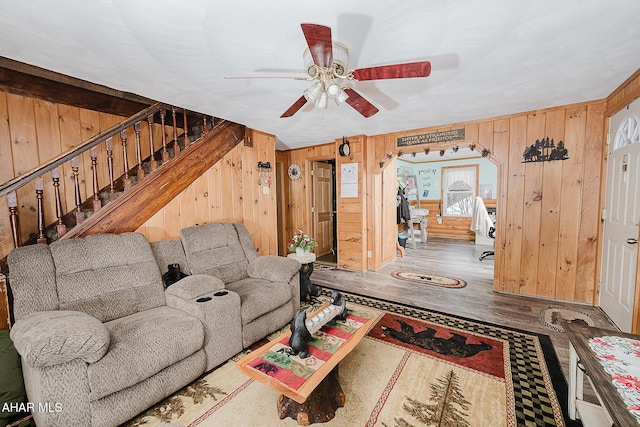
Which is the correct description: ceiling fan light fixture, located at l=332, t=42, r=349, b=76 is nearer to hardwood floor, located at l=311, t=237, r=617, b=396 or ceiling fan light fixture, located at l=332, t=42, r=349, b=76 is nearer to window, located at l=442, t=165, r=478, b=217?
hardwood floor, located at l=311, t=237, r=617, b=396

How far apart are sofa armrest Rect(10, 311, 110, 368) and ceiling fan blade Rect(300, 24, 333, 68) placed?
1.84m

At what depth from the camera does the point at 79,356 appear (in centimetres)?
127

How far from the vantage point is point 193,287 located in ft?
6.56

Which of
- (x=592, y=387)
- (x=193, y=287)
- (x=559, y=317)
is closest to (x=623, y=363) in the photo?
(x=592, y=387)

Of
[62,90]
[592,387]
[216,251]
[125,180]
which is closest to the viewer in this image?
[592,387]

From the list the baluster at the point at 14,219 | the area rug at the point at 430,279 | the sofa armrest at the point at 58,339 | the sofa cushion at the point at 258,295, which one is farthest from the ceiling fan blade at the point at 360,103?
the area rug at the point at 430,279

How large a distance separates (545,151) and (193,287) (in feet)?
13.3

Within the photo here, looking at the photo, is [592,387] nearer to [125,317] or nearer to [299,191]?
[125,317]

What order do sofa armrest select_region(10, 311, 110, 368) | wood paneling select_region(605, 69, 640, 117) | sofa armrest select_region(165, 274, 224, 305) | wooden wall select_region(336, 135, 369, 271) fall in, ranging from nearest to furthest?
sofa armrest select_region(10, 311, 110, 368) → sofa armrest select_region(165, 274, 224, 305) → wood paneling select_region(605, 69, 640, 117) → wooden wall select_region(336, 135, 369, 271)

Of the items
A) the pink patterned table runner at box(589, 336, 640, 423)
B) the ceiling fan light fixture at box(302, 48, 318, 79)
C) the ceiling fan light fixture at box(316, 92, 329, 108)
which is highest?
the ceiling fan light fixture at box(302, 48, 318, 79)

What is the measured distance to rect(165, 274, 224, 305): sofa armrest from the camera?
1.96m

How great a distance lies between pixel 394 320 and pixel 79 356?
240cm

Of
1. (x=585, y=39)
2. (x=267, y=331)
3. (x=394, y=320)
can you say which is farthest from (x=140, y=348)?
(x=585, y=39)

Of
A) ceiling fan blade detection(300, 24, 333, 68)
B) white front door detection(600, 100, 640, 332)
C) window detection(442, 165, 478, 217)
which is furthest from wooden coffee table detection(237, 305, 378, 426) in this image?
window detection(442, 165, 478, 217)
